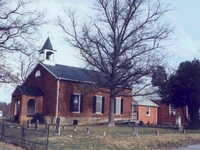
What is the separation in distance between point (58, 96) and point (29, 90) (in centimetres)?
371

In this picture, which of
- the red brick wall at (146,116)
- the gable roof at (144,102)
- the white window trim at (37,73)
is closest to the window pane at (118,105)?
the gable roof at (144,102)

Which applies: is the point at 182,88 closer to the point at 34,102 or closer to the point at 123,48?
the point at 123,48

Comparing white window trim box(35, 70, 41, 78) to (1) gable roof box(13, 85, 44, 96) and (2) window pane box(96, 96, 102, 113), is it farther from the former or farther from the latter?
(2) window pane box(96, 96, 102, 113)

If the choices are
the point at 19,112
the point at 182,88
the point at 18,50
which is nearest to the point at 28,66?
the point at 19,112

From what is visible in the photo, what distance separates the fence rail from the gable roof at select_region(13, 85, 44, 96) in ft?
52.4

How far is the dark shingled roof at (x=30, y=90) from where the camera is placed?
3350cm

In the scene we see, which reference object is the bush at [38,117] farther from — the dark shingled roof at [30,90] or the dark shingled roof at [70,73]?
the dark shingled roof at [70,73]

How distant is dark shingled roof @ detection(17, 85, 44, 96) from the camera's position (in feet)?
110

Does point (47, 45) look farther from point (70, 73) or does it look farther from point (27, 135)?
point (27, 135)

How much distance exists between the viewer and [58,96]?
1318 inches

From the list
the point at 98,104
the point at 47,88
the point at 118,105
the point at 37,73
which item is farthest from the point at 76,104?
the point at 118,105

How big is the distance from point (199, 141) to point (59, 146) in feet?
35.8

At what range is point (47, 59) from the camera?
36.7 meters

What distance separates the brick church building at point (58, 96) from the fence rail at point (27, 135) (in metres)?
14.7
